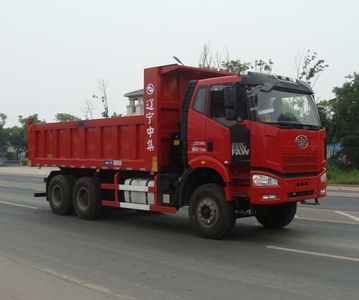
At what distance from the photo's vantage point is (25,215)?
13664 mm

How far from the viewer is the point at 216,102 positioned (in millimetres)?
9594

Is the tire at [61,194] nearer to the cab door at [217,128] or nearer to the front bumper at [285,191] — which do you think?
the cab door at [217,128]

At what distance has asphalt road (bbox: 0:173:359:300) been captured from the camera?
6.21 m

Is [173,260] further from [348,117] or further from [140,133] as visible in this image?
[348,117]

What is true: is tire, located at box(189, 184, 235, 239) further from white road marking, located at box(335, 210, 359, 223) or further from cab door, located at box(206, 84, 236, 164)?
white road marking, located at box(335, 210, 359, 223)

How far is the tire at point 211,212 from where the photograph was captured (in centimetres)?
933

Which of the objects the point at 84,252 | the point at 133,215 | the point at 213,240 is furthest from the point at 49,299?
the point at 133,215

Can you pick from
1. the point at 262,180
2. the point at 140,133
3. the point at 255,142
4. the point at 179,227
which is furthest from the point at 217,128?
the point at 179,227

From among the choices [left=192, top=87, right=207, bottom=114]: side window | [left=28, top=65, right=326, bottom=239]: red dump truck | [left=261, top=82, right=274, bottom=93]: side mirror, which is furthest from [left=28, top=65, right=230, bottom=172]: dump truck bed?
[left=261, top=82, right=274, bottom=93]: side mirror

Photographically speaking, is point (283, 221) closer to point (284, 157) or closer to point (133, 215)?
point (284, 157)

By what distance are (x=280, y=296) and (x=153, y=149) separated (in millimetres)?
5429

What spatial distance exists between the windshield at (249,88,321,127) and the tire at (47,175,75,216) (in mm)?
6249

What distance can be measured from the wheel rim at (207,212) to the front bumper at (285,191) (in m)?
0.79

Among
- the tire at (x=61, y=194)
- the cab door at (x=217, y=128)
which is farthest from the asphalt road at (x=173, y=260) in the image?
the cab door at (x=217, y=128)
